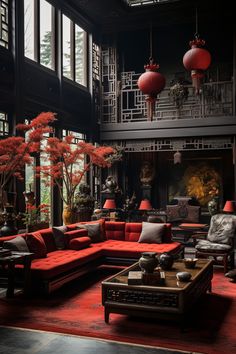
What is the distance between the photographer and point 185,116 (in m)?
11.0

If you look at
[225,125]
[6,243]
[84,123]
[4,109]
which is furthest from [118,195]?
[6,243]

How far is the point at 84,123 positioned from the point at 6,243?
232 inches

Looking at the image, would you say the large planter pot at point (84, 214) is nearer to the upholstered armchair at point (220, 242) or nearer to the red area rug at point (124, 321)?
the upholstered armchair at point (220, 242)

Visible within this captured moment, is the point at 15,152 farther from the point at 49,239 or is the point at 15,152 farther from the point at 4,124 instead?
the point at 49,239

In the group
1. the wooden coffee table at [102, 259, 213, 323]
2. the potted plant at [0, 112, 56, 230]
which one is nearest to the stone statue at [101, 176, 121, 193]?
the potted plant at [0, 112, 56, 230]

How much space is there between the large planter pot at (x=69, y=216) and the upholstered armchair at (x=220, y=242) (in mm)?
2666

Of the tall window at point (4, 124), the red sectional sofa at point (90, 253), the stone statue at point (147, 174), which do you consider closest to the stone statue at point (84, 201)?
the red sectional sofa at point (90, 253)

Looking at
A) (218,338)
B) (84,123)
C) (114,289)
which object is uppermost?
(84,123)

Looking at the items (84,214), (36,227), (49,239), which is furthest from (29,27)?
(49,239)

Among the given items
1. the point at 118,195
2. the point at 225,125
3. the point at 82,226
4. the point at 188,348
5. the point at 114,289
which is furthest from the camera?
the point at 118,195

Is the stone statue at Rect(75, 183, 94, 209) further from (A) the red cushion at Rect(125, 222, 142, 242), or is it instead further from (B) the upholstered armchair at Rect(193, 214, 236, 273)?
(B) the upholstered armchair at Rect(193, 214, 236, 273)

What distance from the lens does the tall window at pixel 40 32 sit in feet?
28.5

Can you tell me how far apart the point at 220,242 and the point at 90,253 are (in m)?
2.41

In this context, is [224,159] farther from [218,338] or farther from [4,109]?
[218,338]
